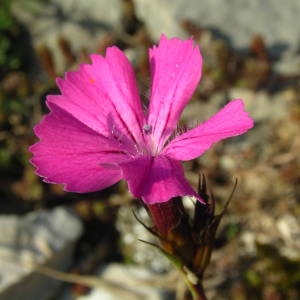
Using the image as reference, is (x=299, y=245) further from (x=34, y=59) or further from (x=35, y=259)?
(x=34, y=59)

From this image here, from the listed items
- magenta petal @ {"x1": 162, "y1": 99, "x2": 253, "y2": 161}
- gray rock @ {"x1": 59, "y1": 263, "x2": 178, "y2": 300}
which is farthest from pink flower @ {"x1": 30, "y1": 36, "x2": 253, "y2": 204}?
gray rock @ {"x1": 59, "y1": 263, "x2": 178, "y2": 300}

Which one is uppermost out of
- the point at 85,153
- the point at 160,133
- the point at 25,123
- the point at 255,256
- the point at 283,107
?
the point at 85,153

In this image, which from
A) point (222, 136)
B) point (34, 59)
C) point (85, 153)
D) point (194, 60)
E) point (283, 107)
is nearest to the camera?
point (222, 136)

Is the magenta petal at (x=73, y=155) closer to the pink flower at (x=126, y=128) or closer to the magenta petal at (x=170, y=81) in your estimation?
the pink flower at (x=126, y=128)

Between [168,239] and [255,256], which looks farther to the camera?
[255,256]

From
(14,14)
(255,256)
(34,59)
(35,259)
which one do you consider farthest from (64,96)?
(14,14)

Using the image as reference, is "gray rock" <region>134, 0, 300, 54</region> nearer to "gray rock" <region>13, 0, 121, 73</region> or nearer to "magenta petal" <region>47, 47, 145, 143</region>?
"gray rock" <region>13, 0, 121, 73</region>

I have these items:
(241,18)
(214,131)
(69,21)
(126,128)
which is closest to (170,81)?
(126,128)
